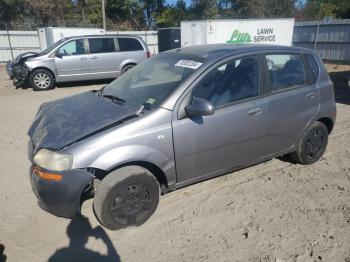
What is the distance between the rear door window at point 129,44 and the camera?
12028 millimetres

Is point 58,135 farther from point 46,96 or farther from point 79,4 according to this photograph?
point 79,4

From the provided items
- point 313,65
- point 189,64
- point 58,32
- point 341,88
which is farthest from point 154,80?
point 58,32

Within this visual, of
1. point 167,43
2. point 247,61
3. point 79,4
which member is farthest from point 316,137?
point 79,4

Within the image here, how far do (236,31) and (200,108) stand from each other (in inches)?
502

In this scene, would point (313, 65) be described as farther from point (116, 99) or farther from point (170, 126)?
point (116, 99)

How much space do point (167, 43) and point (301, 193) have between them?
18853 millimetres

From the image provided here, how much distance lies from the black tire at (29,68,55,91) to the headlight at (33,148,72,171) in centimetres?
870

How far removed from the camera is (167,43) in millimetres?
21578

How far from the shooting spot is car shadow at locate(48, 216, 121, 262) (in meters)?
2.95

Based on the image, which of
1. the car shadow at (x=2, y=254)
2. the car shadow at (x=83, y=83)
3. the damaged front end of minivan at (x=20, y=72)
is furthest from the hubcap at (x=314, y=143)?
the car shadow at (x=83, y=83)

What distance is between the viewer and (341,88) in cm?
1098

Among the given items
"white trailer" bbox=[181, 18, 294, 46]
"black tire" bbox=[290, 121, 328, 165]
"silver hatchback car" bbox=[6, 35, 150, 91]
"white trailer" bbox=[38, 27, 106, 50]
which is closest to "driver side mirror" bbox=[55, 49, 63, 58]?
"silver hatchback car" bbox=[6, 35, 150, 91]

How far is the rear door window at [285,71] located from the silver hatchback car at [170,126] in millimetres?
13

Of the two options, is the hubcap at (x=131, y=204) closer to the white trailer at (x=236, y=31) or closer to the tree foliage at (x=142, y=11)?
the white trailer at (x=236, y=31)
